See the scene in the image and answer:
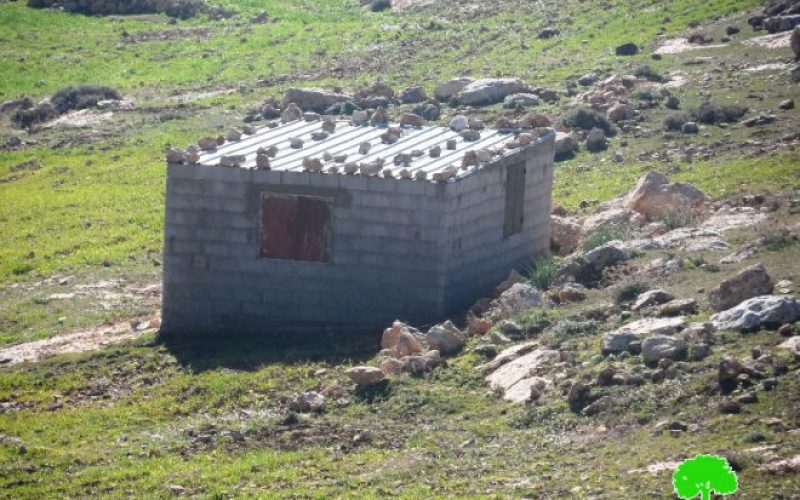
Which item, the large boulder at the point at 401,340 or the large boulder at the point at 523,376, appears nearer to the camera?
the large boulder at the point at 523,376

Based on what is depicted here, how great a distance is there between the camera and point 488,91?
4056cm

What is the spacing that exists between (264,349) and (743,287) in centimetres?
692

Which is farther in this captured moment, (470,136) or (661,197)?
(661,197)

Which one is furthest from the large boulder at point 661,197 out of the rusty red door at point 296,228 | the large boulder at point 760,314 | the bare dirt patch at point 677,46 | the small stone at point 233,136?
the bare dirt patch at point 677,46

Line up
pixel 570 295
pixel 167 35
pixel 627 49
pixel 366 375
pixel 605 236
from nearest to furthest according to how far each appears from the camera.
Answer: pixel 366 375 → pixel 570 295 → pixel 605 236 → pixel 627 49 → pixel 167 35

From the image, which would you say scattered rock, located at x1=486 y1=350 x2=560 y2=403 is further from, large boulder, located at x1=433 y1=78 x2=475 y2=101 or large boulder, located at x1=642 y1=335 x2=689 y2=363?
large boulder, located at x1=433 y1=78 x2=475 y2=101

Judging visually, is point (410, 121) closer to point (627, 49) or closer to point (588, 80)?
point (588, 80)

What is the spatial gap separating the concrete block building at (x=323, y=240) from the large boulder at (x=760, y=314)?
223 inches

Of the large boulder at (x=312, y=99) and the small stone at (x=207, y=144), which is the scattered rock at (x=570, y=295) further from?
the large boulder at (x=312, y=99)

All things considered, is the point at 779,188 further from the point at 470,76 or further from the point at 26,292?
the point at 470,76

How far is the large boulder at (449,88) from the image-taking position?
41.2 meters

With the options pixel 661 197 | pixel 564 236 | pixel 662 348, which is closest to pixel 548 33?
pixel 564 236

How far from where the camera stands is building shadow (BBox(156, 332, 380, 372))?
74.4 feet

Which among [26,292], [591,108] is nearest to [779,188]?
[591,108]
